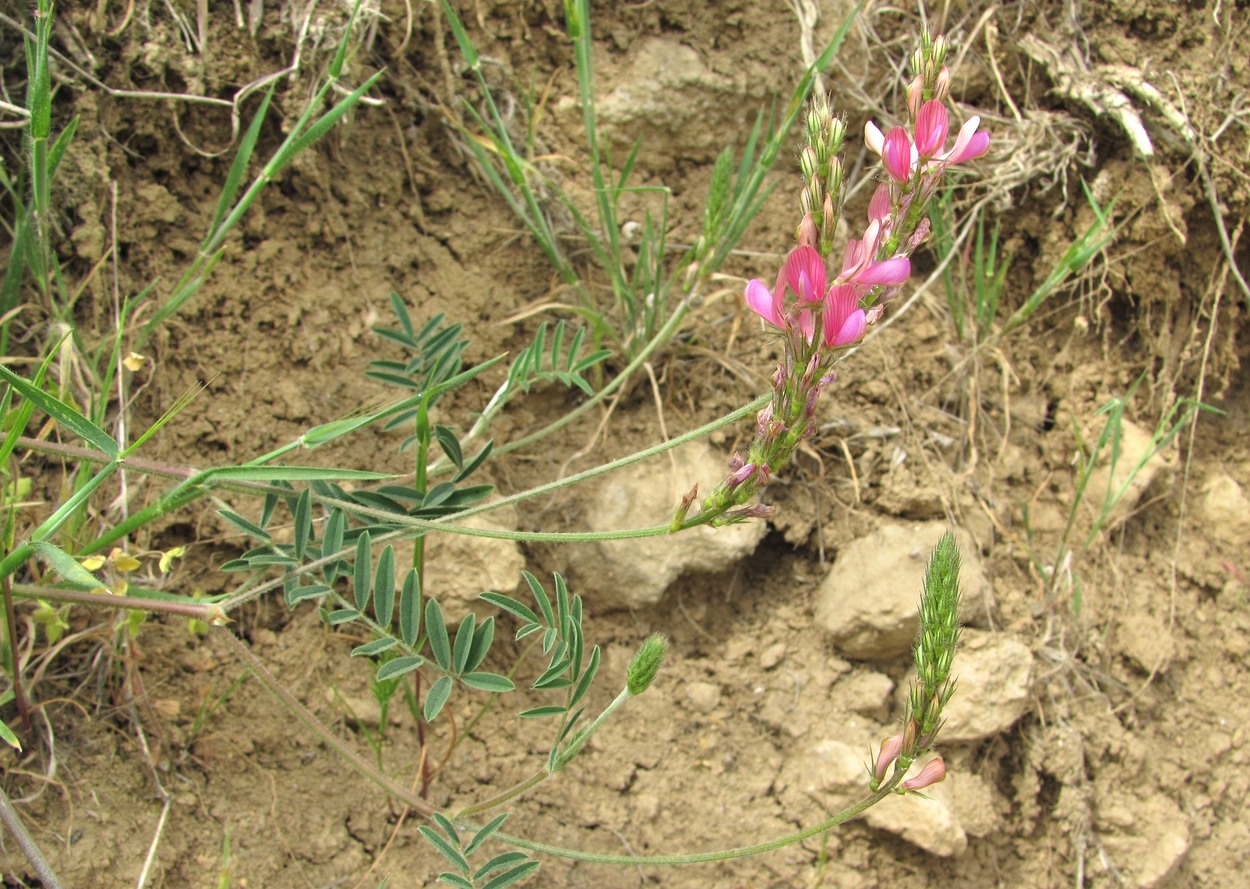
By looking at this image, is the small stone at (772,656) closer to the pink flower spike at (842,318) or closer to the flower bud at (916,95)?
the pink flower spike at (842,318)

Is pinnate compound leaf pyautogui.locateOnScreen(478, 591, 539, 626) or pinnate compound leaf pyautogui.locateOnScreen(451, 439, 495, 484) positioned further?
pinnate compound leaf pyautogui.locateOnScreen(451, 439, 495, 484)

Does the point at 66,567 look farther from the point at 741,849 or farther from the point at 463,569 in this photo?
the point at 741,849

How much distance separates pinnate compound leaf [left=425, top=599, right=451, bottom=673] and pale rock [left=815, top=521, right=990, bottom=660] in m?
→ 1.03

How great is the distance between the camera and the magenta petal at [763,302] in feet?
4.91

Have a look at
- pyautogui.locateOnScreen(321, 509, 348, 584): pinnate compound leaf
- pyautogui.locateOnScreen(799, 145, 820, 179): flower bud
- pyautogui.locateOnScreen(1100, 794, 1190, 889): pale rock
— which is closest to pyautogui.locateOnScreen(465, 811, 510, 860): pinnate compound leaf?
pyautogui.locateOnScreen(321, 509, 348, 584): pinnate compound leaf

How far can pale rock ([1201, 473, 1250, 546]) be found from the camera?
286 cm

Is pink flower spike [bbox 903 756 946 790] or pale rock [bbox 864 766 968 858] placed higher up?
pink flower spike [bbox 903 756 946 790]

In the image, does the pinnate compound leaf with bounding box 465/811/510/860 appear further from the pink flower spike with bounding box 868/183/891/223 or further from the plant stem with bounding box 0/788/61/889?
the pink flower spike with bounding box 868/183/891/223

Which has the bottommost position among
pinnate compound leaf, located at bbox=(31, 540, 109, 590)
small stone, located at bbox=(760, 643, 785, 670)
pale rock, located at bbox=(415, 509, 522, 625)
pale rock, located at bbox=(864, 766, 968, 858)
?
pale rock, located at bbox=(864, 766, 968, 858)

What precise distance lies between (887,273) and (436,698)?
0.98 meters

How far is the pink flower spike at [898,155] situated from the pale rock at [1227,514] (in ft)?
6.05


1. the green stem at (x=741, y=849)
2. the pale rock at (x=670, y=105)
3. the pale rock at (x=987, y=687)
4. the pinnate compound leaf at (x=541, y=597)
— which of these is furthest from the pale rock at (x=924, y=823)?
the pale rock at (x=670, y=105)

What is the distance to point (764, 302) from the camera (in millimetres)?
1502

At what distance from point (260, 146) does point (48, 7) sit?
0.68m
